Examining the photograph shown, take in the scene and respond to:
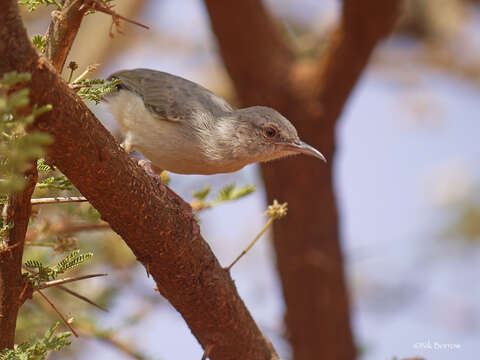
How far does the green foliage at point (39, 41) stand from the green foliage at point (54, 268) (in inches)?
34.7

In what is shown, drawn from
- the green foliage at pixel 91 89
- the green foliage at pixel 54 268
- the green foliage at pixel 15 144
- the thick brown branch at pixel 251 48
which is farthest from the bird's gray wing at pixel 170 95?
the green foliage at pixel 15 144

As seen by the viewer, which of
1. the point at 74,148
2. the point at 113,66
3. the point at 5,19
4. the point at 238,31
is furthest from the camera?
the point at 113,66

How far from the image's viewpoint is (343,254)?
6.44m

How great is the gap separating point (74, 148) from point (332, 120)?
4078 mm

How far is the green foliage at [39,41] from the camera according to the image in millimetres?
2573

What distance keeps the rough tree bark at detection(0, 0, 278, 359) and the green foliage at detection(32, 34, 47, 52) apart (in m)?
0.41

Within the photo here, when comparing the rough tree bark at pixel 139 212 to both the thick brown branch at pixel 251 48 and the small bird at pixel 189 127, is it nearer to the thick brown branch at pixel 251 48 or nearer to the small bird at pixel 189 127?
the small bird at pixel 189 127

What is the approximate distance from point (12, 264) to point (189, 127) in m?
2.08

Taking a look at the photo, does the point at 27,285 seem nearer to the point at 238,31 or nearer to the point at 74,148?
the point at 74,148

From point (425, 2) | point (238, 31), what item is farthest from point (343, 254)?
point (425, 2)

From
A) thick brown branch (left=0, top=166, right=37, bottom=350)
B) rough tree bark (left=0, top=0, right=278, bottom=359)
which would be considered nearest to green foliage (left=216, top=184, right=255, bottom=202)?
rough tree bark (left=0, top=0, right=278, bottom=359)

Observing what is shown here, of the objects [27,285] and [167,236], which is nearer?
[27,285]

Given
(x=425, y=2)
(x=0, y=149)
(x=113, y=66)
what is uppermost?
(x=425, y=2)

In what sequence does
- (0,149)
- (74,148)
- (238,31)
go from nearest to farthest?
(0,149)
(74,148)
(238,31)
